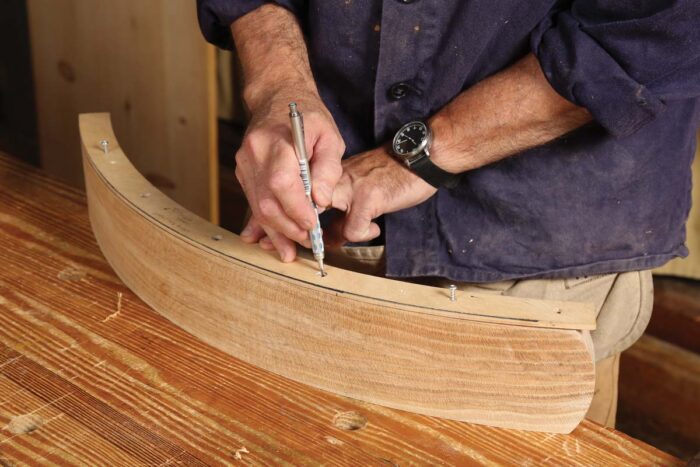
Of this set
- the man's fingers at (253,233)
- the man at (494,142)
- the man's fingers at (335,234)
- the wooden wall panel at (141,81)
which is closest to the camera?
the man at (494,142)

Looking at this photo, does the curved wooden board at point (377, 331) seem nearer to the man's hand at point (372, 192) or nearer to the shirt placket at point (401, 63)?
the man's hand at point (372, 192)

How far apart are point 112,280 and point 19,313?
0.15 metres

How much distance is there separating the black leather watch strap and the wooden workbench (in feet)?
1.16

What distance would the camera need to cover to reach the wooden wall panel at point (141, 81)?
7.71ft

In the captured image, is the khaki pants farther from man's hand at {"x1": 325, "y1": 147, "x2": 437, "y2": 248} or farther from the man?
man's hand at {"x1": 325, "y1": 147, "x2": 437, "y2": 248}

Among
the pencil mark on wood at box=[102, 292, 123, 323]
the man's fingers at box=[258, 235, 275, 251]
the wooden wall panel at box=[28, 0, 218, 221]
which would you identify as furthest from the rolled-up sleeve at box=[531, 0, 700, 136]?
the wooden wall panel at box=[28, 0, 218, 221]

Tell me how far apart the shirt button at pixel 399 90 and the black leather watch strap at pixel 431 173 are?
11 cm

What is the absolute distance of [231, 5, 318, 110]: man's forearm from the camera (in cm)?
129

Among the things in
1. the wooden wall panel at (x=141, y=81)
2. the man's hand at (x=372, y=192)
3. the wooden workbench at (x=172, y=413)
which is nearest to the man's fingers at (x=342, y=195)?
the man's hand at (x=372, y=192)

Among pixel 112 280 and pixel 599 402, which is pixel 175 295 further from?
pixel 599 402

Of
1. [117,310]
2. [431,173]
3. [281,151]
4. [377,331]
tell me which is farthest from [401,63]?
[117,310]

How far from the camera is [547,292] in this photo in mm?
1293

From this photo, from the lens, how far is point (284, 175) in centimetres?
105

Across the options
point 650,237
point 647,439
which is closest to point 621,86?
point 650,237
